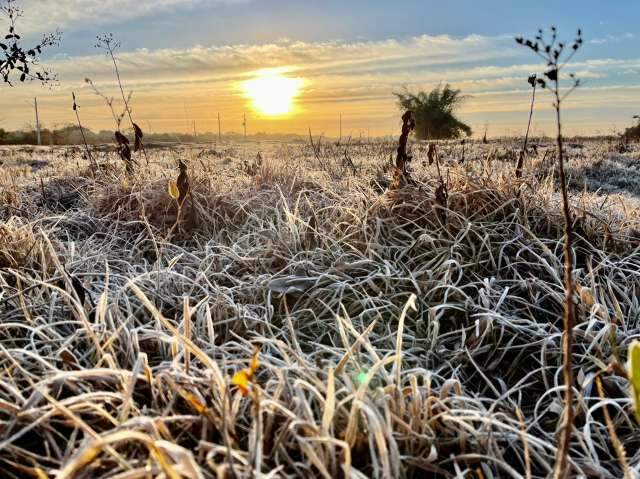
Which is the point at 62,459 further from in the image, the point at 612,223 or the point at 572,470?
the point at 612,223

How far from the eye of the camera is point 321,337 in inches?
84.4

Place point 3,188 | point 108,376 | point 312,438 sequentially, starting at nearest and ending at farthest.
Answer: point 312,438 < point 108,376 < point 3,188

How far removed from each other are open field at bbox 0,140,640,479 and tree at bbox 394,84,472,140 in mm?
25716

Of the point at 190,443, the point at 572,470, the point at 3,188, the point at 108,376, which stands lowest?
the point at 572,470

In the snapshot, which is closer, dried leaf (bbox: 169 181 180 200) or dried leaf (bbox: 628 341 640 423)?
dried leaf (bbox: 628 341 640 423)

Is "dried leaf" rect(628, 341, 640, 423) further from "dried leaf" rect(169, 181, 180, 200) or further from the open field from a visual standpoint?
"dried leaf" rect(169, 181, 180, 200)

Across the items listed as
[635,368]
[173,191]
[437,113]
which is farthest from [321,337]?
[437,113]

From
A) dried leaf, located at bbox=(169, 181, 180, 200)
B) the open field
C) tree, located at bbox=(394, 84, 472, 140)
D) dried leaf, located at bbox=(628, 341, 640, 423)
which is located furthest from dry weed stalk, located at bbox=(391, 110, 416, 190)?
tree, located at bbox=(394, 84, 472, 140)

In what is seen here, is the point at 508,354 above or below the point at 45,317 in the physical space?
below

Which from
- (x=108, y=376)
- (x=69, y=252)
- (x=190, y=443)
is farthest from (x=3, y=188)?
(x=190, y=443)

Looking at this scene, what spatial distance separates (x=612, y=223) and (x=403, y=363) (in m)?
1.86

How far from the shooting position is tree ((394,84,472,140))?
28719 mm

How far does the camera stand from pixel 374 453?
1.26 m

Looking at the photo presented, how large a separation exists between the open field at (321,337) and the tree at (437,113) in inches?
1012
